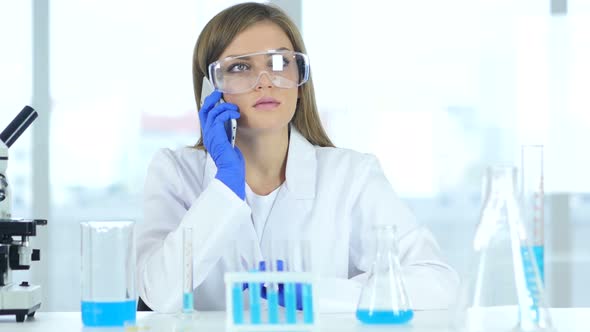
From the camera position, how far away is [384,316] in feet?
5.21

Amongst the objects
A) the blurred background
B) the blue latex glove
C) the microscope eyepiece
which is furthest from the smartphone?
the blurred background

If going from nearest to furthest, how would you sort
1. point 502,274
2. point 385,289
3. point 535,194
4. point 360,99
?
point 502,274 < point 385,289 < point 535,194 < point 360,99

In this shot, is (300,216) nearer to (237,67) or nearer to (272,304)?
(237,67)

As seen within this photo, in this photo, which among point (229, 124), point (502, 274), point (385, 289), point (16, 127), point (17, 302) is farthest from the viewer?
point (229, 124)

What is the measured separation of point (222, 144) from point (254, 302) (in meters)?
0.91

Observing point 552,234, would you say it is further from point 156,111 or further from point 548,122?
point 156,111

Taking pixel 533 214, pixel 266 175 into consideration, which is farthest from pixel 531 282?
pixel 266 175

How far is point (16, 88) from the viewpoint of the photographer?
4883mm

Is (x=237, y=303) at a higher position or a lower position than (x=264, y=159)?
lower

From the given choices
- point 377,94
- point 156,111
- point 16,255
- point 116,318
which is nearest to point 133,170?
point 156,111

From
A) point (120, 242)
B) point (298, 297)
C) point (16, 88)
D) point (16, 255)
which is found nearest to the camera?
point (298, 297)

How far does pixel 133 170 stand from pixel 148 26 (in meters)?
0.86

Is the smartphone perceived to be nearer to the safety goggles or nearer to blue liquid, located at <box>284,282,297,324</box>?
the safety goggles

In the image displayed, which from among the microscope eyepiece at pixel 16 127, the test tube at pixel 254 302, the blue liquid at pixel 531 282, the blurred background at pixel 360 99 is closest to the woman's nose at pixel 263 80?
the microscope eyepiece at pixel 16 127
